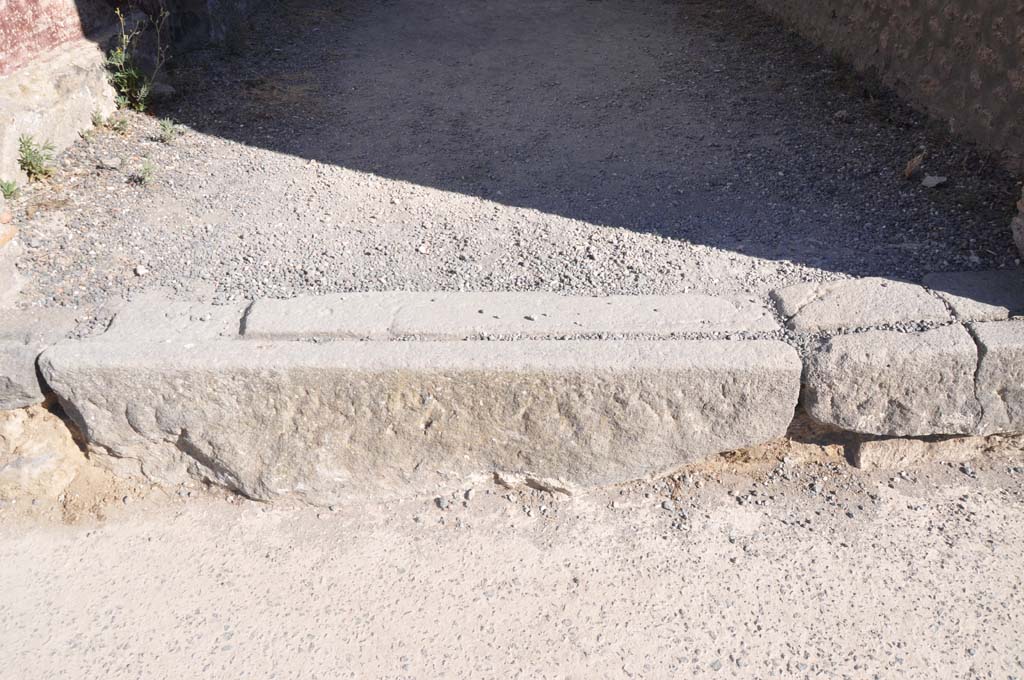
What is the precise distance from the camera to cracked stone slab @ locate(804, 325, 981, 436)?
2582 millimetres

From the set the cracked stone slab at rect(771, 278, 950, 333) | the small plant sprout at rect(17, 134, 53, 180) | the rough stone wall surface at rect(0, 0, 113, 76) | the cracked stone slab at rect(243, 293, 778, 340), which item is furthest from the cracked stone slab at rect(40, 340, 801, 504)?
the rough stone wall surface at rect(0, 0, 113, 76)

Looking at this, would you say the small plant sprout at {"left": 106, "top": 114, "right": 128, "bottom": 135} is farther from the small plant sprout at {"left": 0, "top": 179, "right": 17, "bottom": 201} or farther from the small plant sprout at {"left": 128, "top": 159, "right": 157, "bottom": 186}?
the small plant sprout at {"left": 0, "top": 179, "right": 17, "bottom": 201}

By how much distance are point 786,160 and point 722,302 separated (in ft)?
4.34

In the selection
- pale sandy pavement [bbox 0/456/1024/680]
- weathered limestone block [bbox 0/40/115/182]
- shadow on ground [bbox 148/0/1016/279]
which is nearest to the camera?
pale sandy pavement [bbox 0/456/1024/680]

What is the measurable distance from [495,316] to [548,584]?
0.90 meters

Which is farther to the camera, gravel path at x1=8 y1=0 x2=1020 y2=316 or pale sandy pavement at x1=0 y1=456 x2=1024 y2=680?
gravel path at x1=8 y1=0 x2=1020 y2=316

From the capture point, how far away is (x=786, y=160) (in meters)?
3.83

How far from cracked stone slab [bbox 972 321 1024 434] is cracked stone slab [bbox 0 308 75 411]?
3.07 meters

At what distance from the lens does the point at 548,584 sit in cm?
251

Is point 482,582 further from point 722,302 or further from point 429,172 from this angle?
point 429,172

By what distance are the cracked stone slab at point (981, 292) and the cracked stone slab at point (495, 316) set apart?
634mm

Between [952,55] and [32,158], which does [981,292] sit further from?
[32,158]

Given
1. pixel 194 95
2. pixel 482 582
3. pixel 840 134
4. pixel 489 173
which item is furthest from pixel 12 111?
pixel 840 134

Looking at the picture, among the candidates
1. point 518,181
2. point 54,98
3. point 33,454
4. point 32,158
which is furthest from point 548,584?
point 54,98
